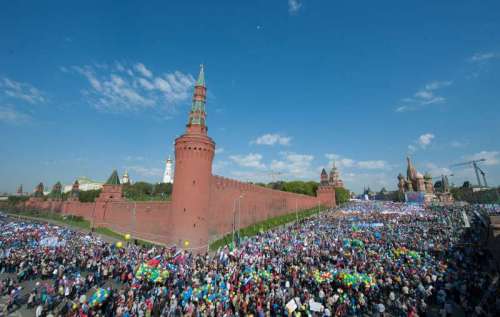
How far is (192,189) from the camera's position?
28469 mm

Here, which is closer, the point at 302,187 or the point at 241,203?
the point at 241,203

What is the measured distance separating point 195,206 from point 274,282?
1618cm

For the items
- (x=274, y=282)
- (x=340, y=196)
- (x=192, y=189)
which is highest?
(x=340, y=196)

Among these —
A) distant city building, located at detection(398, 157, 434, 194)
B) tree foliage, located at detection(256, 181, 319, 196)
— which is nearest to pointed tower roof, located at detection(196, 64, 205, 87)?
tree foliage, located at detection(256, 181, 319, 196)

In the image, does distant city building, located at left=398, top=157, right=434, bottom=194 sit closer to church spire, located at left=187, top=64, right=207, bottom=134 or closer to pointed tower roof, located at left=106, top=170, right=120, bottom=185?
church spire, located at left=187, top=64, right=207, bottom=134

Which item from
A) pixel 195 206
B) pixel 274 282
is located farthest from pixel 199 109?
pixel 274 282

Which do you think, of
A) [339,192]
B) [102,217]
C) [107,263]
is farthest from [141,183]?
[107,263]

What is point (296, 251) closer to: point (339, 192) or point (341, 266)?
point (341, 266)

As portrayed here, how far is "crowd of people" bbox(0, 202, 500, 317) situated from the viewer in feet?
36.3

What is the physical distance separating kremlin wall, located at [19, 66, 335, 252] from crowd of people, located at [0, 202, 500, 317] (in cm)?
749

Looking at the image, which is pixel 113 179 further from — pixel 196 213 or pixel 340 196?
pixel 340 196

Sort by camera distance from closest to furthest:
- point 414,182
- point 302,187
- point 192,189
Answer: point 192,189 < point 302,187 < point 414,182

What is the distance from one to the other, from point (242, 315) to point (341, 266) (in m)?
7.59

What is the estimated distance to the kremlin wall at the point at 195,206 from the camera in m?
27.9
